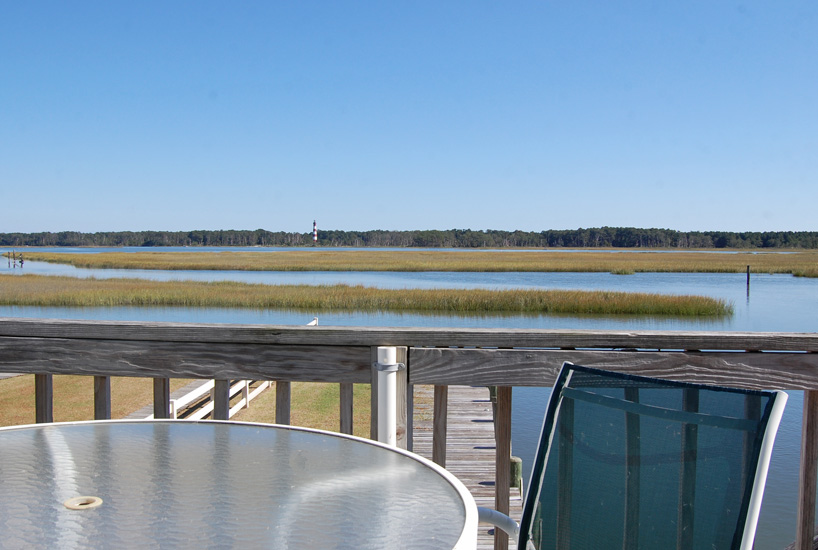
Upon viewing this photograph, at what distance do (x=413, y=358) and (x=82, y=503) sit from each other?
842 mm

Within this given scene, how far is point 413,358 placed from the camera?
167 cm

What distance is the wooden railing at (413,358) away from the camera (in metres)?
1.58

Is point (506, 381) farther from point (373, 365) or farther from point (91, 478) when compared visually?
point (91, 478)

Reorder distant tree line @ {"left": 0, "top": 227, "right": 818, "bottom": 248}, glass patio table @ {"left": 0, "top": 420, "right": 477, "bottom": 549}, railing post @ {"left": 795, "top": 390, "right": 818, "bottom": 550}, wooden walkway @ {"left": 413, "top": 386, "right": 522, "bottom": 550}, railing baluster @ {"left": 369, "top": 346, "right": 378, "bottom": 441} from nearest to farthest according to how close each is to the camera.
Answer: glass patio table @ {"left": 0, "top": 420, "right": 477, "bottom": 549} → railing post @ {"left": 795, "top": 390, "right": 818, "bottom": 550} → railing baluster @ {"left": 369, "top": 346, "right": 378, "bottom": 441} → wooden walkway @ {"left": 413, "top": 386, "right": 522, "bottom": 550} → distant tree line @ {"left": 0, "top": 227, "right": 818, "bottom": 248}

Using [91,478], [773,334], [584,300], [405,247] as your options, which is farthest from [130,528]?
[405,247]

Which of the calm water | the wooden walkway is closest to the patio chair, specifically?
the wooden walkway

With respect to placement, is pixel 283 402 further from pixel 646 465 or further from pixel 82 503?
pixel 646 465

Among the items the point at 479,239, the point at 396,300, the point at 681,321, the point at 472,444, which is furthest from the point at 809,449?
the point at 479,239

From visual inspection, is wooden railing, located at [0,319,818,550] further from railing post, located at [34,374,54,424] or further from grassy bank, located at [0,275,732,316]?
grassy bank, located at [0,275,732,316]

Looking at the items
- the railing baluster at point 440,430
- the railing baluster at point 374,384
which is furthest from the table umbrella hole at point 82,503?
the railing baluster at point 440,430

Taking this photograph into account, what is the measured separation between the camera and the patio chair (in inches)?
37.8

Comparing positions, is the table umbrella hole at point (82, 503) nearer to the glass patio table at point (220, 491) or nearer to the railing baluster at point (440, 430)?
the glass patio table at point (220, 491)

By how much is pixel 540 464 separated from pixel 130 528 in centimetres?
75

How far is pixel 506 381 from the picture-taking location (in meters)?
1.63
